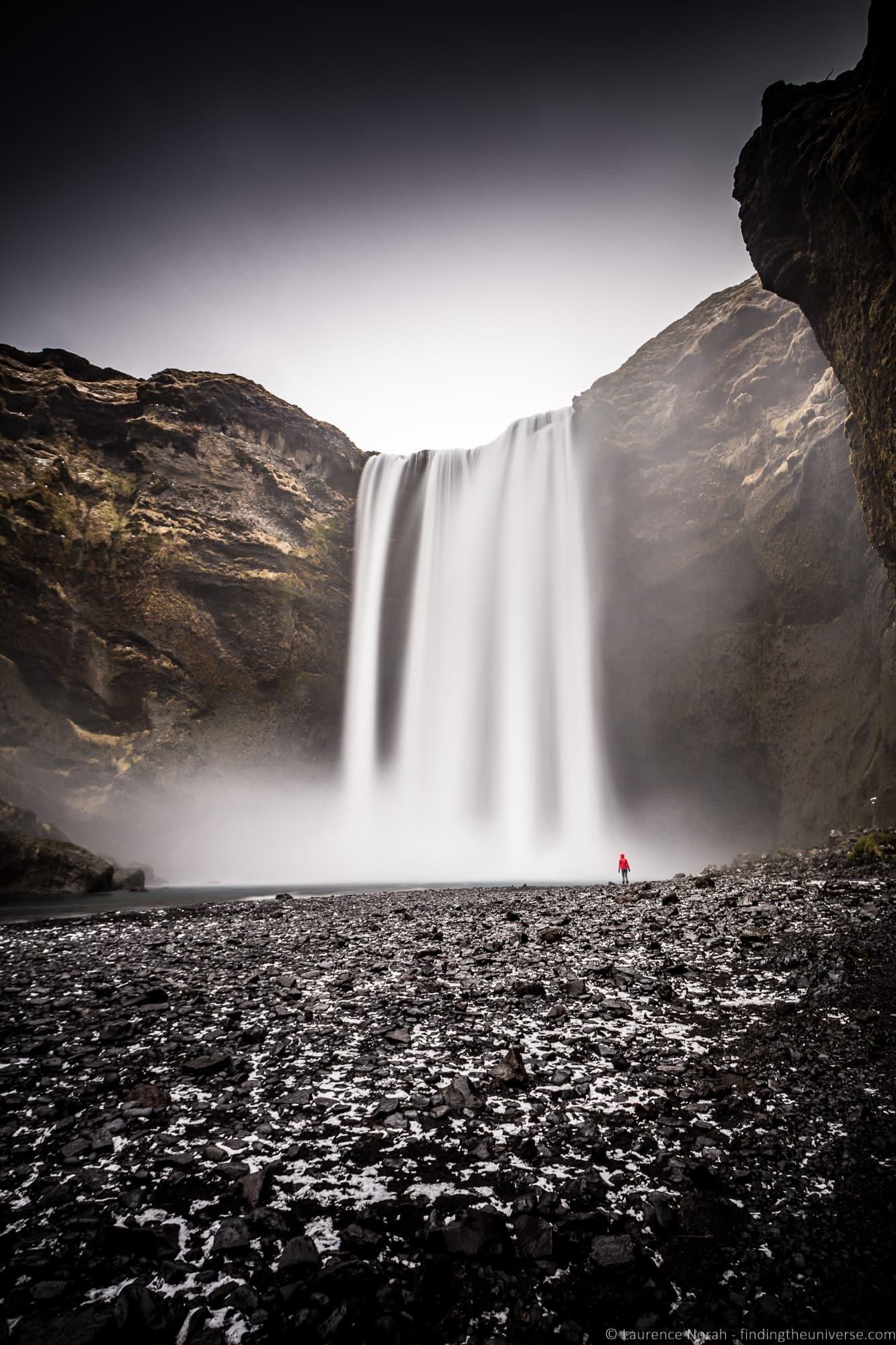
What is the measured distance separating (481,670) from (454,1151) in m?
38.7

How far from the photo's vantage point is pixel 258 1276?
222 centimetres

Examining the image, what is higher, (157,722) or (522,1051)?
(157,722)

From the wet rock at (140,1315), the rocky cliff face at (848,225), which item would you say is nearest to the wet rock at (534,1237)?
the wet rock at (140,1315)

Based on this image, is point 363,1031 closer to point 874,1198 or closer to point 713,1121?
point 713,1121

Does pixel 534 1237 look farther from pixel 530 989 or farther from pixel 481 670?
pixel 481 670

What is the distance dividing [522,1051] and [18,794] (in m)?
37.4

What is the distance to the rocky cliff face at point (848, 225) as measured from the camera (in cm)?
1272

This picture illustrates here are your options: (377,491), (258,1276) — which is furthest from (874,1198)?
(377,491)

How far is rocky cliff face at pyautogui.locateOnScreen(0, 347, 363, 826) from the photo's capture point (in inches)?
1364

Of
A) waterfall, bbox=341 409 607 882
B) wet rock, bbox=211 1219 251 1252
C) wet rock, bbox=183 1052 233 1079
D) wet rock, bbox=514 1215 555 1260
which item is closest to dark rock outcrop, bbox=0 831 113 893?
waterfall, bbox=341 409 607 882

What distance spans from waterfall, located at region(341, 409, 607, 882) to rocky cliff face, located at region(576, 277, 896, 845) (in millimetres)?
3045

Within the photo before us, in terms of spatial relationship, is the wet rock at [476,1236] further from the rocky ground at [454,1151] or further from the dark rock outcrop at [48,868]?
the dark rock outcrop at [48,868]

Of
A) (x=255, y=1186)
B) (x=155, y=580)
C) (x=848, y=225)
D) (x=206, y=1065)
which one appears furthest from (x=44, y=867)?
(x=848, y=225)

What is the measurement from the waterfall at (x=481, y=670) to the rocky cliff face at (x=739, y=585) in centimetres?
305
